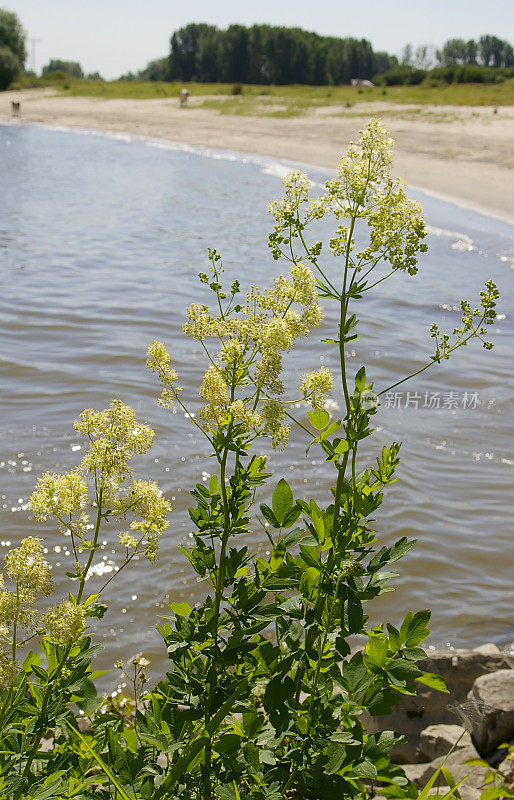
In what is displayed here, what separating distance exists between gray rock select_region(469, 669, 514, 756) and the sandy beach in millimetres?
17818

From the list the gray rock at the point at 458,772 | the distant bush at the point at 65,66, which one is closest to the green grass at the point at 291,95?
the gray rock at the point at 458,772

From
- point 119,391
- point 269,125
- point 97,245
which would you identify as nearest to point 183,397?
point 119,391

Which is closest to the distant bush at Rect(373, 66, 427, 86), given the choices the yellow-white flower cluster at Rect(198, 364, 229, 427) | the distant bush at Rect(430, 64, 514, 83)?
the distant bush at Rect(430, 64, 514, 83)

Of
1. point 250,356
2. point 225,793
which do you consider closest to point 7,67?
point 250,356

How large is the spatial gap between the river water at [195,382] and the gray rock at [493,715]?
1.39m

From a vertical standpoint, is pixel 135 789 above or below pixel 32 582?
below

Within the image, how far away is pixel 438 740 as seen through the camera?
10.4 ft

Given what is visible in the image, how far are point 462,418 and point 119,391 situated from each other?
3373 mm

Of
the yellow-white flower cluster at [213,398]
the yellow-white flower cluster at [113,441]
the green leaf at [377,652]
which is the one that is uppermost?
the yellow-white flower cluster at [213,398]

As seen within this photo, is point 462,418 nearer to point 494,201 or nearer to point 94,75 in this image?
point 494,201

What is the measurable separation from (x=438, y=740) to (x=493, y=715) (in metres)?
0.23

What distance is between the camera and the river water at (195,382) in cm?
512

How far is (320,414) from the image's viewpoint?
2047 mm

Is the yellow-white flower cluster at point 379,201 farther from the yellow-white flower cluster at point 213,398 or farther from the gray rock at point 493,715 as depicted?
the gray rock at point 493,715
